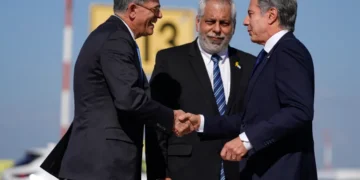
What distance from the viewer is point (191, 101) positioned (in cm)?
720

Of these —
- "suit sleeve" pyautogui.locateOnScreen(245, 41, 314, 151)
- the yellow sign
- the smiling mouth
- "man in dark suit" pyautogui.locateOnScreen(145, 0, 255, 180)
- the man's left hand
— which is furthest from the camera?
the yellow sign

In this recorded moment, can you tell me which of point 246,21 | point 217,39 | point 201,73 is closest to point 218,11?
point 217,39

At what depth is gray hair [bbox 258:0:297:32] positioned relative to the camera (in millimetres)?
5949

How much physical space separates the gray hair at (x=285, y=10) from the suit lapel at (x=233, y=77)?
1244 millimetres

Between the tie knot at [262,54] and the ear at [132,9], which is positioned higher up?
the ear at [132,9]

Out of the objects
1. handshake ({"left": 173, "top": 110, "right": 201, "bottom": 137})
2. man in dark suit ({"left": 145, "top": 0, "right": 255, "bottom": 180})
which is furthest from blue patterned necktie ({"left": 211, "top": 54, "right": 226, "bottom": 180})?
handshake ({"left": 173, "top": 110, "right": 201, "bottom": 137})

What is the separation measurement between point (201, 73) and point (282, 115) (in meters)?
1.66

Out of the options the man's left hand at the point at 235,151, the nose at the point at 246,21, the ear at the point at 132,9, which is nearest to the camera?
the man's left hand at the point at 235,151

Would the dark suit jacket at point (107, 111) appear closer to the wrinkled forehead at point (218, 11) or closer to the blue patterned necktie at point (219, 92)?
the blue patterned necktie at point (219, 92)

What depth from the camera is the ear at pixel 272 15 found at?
235 inches

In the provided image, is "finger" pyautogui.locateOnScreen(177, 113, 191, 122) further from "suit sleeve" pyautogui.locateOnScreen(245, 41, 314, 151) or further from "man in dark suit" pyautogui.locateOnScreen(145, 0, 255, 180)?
"suit sleeve" pyautogui.locateOnScreen(245, 41, 314, 151)

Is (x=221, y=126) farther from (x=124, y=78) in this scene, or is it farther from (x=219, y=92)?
(x=124, y=78)

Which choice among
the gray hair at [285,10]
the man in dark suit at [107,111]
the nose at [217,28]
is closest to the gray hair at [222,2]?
the nose at [217,28]

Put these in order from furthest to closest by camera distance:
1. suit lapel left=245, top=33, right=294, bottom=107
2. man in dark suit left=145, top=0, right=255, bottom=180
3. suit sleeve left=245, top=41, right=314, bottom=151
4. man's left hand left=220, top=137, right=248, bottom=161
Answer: man in dark suit left=145, top=0, right=255, bottom=180, suit lapel left=245, top=33, right=294, bottom=107, man's left hand left=220, top=137, right=248, bottom=161, suit sleeve left=245, top=41, right=314, bottom=151
